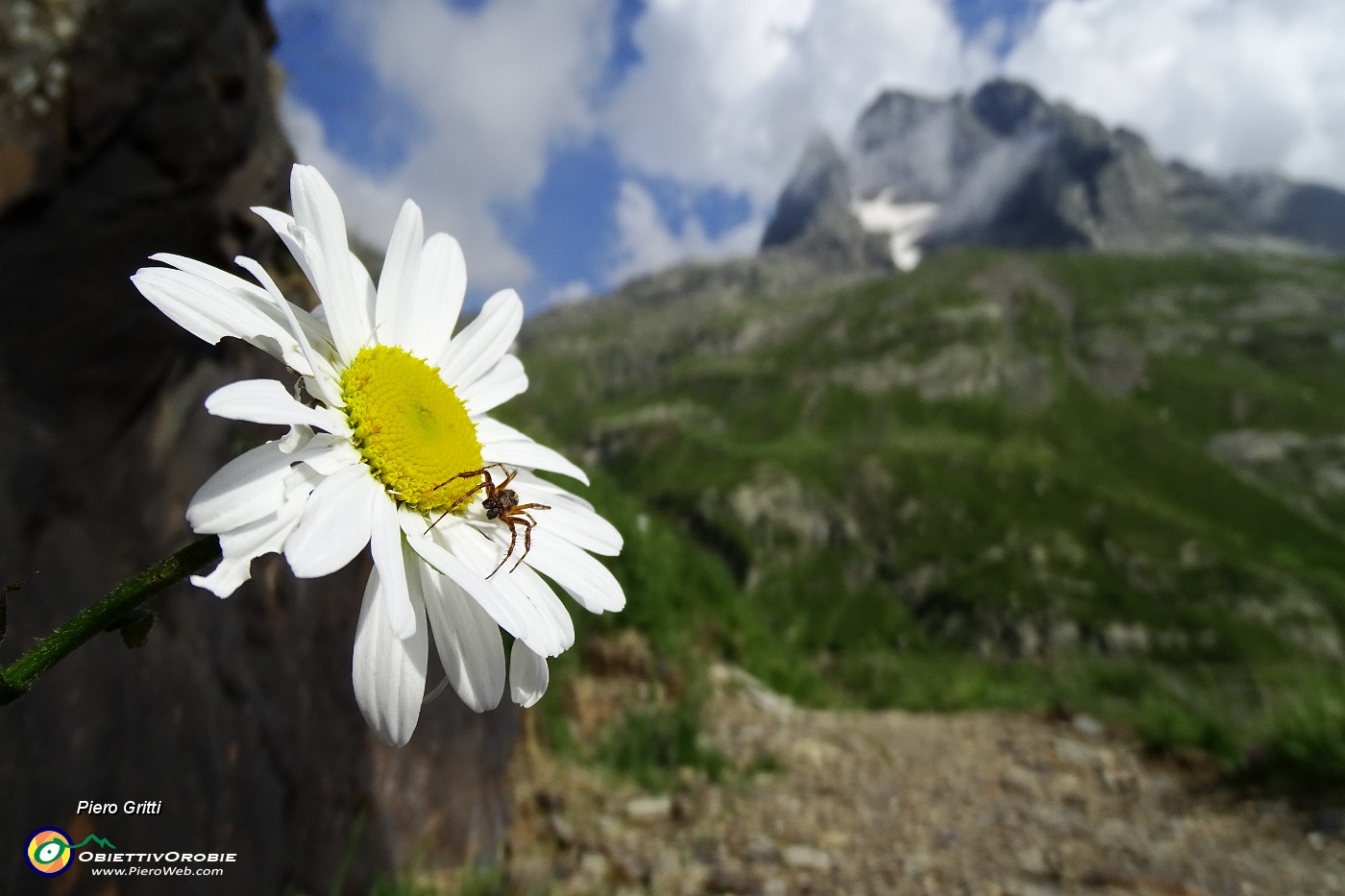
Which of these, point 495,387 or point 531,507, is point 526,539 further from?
point 495,387

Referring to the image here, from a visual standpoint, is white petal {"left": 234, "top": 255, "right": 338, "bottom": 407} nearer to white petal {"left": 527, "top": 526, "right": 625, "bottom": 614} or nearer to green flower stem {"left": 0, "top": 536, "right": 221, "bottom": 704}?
green flower stem {"left": 0, "top": 536, "right": 221, "bottom": 704}

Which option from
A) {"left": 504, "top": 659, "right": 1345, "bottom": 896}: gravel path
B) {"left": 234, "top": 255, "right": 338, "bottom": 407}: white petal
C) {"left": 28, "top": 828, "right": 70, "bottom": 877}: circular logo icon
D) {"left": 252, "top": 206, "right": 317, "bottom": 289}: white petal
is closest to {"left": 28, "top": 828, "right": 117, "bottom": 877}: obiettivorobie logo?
{"left": 28, "top": 828, "right": 70, "bottom": 877}: circular logo icon

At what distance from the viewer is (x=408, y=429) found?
1.42 meters

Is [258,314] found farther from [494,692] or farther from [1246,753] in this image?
[1246,753]

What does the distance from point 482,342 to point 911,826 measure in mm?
4586

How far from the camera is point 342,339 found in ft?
4.86

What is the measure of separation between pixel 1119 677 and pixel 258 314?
Answer: 10.4m

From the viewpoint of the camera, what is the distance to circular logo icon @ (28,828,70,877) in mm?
1898

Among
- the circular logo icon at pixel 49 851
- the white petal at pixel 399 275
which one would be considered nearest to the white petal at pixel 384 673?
the white petal at pixel 399 275

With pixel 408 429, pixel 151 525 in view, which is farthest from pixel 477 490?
pixel 151 525

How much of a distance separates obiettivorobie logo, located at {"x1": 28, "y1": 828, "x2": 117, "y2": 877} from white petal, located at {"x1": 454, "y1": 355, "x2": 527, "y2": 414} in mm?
1454

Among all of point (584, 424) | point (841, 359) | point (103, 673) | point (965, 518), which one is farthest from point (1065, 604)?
point (103, 673)

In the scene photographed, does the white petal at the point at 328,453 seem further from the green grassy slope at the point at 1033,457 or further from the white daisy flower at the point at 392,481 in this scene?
the green grassy slope at the point at 1033,457

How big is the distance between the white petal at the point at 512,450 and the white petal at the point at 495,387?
40 mm
